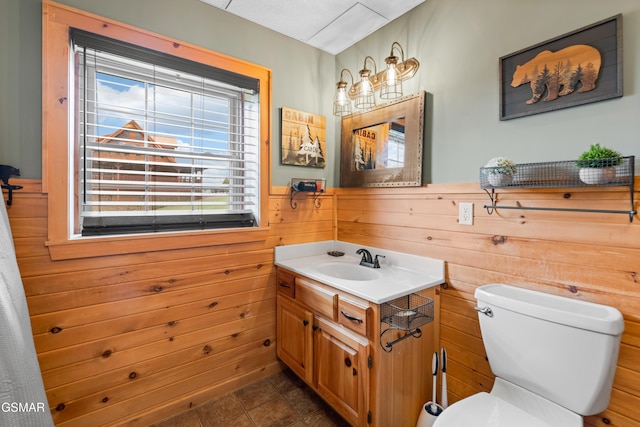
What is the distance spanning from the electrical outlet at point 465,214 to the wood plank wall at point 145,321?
1.15 m

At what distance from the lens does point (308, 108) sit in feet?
7.37

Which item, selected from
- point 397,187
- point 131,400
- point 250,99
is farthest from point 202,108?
point 131,400

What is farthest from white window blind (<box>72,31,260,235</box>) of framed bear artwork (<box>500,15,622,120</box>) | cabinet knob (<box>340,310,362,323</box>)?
framed bear artwork (<box>500,15,622,120</box>)

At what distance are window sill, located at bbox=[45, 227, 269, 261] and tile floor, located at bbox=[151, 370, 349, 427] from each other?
101 centimetres

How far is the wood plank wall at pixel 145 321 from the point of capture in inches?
55.1

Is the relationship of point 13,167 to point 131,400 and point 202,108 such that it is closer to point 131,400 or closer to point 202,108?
point 202,108

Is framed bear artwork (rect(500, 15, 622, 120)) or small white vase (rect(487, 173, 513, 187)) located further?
small white vase (rect(487, 173, 513, 187))

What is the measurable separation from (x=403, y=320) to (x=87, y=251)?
163cm

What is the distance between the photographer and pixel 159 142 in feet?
5.61

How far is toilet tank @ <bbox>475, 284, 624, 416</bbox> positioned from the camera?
3.37 ft

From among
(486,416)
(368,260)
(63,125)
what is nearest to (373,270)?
(368,260)

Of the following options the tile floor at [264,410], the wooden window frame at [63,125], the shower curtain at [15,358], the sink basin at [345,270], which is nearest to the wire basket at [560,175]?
the sink basin at [345,270]

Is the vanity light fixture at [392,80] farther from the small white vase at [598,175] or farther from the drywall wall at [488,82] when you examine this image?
the small white vase at [598,175]

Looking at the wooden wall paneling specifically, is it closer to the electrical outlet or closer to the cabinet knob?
the cabinet knob
